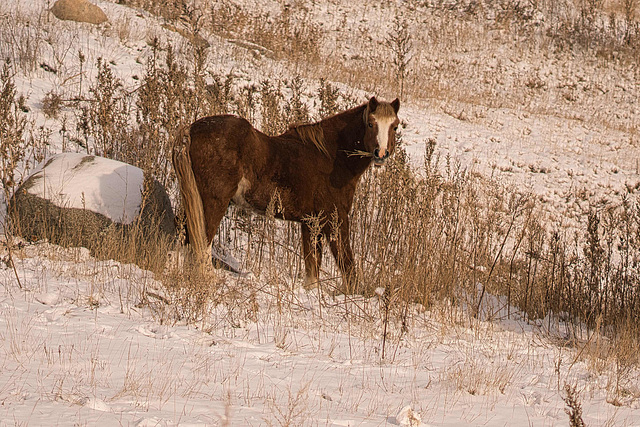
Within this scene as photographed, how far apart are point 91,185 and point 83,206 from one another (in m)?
0.38

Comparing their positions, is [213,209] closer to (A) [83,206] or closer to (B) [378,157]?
(A) [83,206]

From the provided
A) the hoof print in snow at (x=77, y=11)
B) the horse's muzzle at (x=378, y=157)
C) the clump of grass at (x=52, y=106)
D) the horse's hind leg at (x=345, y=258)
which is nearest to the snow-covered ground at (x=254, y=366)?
the horse's hind leg at (x=345, y=258)

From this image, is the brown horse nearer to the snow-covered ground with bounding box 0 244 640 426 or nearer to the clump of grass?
the snow-covered ground with bounding box 0 244 640 426

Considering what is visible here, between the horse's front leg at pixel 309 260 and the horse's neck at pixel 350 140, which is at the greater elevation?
the horse's neck at pixel 350 140

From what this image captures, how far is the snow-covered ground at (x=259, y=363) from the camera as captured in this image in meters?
3.13

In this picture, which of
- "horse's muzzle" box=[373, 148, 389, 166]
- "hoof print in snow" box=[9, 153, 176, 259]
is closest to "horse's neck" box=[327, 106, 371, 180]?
"horse's muzzle" box=[373, 148, 389, 166]

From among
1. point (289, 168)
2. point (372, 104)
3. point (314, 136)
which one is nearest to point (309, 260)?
point (289, 168)

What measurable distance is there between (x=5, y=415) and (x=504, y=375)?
2987 millimetres

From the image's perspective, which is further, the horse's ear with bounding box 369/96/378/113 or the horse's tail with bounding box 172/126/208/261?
the horse's ear with bounding box 369/96/378/113

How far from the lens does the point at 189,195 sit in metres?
6.01

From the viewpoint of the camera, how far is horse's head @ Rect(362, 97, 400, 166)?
6145 mm

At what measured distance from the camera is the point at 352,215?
26.1 feet

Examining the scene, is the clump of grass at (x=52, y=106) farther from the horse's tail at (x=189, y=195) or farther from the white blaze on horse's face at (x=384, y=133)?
the white blaze on horse's face at (x=384, y=133)

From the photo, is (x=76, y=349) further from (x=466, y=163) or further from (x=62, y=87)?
(x=466, y=163)
